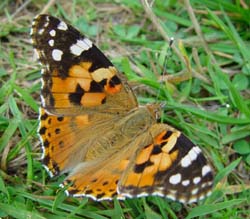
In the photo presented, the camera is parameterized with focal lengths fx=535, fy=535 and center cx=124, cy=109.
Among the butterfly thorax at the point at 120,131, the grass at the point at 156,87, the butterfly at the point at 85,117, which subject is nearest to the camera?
the butterfly at the point at 85,117

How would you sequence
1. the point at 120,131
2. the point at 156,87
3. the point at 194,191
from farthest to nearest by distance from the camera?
the point at 156,87 < the point at 120,131 < the point at 194,191

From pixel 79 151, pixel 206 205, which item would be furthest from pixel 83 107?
pixel 206 205

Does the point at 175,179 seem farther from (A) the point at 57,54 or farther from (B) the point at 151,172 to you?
(A) the point at 57,54

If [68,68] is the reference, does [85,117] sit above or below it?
below

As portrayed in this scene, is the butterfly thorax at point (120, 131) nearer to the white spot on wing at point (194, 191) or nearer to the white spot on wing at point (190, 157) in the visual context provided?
the white spot on wing at point (190, 157)

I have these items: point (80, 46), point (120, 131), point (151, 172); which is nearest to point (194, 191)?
point (151, 172)

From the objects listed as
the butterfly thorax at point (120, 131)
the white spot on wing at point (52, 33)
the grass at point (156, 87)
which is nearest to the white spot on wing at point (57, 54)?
the white spot on wing at point (52, 33)

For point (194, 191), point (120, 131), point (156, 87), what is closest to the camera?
point (194, 191)

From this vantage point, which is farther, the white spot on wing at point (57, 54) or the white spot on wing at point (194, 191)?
the white spot on wing at point (57, 54)

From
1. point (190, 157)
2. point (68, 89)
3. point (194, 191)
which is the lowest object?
point (194, 191)
